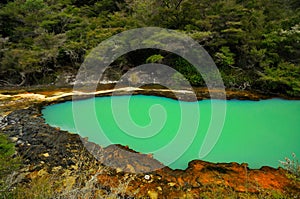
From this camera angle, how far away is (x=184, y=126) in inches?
204

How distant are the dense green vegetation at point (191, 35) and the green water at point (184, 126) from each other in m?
1.82

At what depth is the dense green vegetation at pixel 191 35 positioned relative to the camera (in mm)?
7871

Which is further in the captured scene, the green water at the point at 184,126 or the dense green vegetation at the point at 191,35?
the dense green vegetation at the point at 191,35

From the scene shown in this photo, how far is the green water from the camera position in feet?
13.3

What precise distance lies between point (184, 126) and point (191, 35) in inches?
154

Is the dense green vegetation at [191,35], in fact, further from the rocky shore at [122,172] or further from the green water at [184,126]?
the rocky shore at [122,172]

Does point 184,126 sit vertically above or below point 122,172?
above

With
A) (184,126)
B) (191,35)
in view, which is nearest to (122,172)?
(184,126)

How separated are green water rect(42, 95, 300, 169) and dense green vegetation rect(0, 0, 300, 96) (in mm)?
1818

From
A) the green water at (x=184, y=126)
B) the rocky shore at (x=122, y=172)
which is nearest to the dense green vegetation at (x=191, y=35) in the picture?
the green water at (x=184, y=126)

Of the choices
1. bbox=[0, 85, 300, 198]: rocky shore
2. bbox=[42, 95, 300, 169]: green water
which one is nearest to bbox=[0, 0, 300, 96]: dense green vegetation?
bbox=[42, 95, 300, 169]: green water

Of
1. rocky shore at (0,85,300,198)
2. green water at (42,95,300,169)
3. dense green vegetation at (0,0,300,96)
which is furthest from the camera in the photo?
dense green vegetation at (0,0,300,96)

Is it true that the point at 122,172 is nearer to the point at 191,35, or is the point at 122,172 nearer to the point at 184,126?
the point at 184,126

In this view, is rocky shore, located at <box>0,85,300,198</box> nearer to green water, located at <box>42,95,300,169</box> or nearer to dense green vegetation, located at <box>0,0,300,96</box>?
green water, located at <box>42,95,300,169</box>
